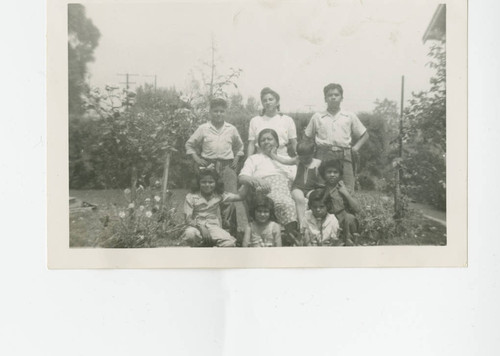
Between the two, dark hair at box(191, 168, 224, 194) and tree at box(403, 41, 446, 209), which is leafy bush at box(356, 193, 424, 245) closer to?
tree at box(403, 41, 446, 209)

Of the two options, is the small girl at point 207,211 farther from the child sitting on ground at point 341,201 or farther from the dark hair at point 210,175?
the child sitting on ground at point 341,201

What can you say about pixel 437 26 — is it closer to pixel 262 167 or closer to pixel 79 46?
pixel 262 167

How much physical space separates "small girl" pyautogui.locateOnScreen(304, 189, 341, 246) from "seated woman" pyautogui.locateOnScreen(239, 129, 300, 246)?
0.02m

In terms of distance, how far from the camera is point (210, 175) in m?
0.82

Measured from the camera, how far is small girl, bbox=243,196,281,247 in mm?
826

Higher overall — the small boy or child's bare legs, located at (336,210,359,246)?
the small boy

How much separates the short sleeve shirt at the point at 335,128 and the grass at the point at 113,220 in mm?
82

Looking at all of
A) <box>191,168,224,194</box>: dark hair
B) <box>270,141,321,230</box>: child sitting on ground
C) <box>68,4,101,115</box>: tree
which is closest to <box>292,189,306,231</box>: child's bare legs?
<box>270,141,321,230</box>: child sitting on ground
